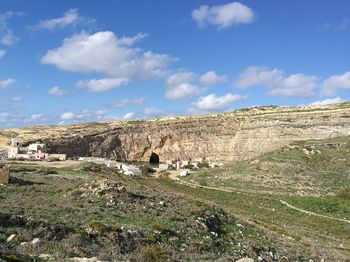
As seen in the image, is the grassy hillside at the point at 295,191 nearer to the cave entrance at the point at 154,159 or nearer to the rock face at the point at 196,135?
the rock face at the point at 196,135

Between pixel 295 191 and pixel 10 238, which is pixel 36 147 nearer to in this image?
pixel 295 191

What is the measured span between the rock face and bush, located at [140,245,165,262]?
6653cm

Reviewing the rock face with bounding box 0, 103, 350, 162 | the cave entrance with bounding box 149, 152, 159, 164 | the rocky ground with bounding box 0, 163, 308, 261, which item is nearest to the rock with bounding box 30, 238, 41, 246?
the rocky ground with bounding box 0, 163, 308, 261

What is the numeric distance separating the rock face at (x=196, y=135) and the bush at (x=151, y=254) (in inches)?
2619

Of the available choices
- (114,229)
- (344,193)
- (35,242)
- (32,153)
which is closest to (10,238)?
(35,242)

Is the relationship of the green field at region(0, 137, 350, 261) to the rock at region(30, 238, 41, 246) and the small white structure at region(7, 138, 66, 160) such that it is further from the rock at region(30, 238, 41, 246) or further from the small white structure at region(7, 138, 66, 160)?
the small white structure at region(7, 138, 66, 160)

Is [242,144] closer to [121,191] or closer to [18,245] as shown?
[121,191]

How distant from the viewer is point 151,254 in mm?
13656

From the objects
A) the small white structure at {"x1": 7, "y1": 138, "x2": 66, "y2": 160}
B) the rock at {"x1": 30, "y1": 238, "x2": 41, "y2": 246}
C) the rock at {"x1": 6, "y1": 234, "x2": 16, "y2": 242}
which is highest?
the small white structure at {"x1": 7, "y1": 138, "x2": 66, "y2": 160}

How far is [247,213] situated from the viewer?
34344mm

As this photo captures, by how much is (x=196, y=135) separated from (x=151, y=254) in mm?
74571

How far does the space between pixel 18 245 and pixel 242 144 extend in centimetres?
7251

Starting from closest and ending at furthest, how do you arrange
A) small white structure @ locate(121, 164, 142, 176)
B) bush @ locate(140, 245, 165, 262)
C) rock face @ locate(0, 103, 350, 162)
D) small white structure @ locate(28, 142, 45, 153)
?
bush @ locate(140, 245, 165, 262) < small white structure @ locate(121, 164, 142, 176) < small white structure @ locate(28, 142, 45, 153) < rock face @ locate(0, 103, 350, 162)

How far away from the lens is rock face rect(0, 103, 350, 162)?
79.2 meters
